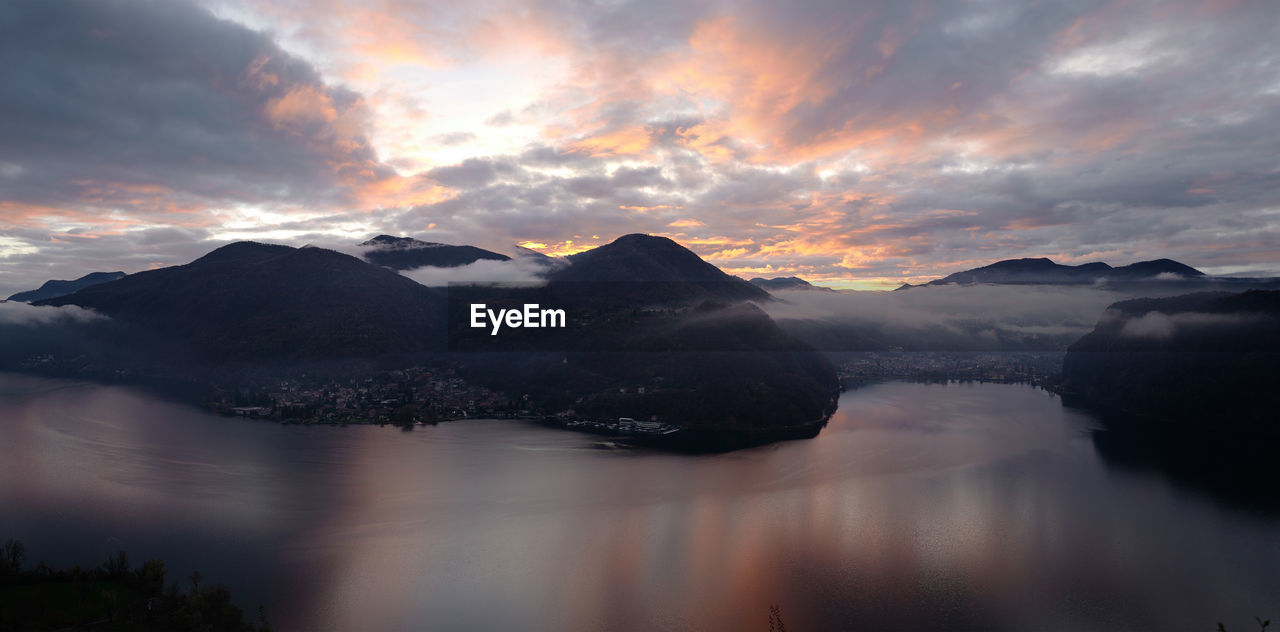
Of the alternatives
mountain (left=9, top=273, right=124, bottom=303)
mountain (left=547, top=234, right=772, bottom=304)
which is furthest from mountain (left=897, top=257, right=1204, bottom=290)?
mountain (left=9, top=273, right=124, bottom=303)

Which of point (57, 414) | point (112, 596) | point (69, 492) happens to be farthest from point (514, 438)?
point (57, 414)

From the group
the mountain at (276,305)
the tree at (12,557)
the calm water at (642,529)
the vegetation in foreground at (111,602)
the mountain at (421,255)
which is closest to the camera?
the vegetation in foreground at (111,602)

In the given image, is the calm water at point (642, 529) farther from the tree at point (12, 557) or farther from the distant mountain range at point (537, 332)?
the distant mountain range at point (537, 332)

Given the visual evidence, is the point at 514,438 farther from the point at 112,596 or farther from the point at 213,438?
the point at 112,596

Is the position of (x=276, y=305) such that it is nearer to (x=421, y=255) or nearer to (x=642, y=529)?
(x=421, y=255)

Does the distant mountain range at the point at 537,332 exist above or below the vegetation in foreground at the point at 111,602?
above

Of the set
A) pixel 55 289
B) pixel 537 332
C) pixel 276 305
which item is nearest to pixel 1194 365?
pixel 537 332

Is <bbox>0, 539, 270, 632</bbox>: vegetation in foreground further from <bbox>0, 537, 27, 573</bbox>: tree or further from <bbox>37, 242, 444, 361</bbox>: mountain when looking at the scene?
<bbox>37, 242, 444, 361</bbox>: mountain

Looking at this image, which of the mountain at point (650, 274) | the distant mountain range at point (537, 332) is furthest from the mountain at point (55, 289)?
the mountain at point (650, 274)
